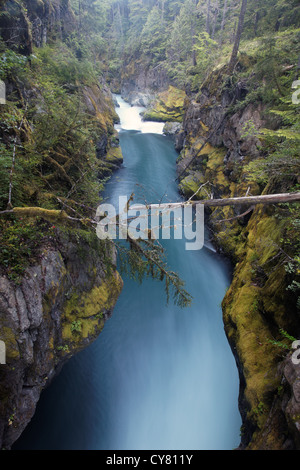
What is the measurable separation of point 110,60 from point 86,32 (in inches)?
837

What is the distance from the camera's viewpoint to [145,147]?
24.7 meters

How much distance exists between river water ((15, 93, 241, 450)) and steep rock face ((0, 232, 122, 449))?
2.16 metres

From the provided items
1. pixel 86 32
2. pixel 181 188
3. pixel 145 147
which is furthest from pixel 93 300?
pixel 86 32

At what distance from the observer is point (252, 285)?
22.1 feet

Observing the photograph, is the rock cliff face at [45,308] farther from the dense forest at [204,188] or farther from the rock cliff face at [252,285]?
the rock cliff face at [252,285]

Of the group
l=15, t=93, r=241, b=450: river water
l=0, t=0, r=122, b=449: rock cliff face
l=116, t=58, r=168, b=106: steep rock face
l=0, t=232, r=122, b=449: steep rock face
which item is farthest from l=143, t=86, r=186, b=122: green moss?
l=0, t=232, r=122, b=449: steep rock face

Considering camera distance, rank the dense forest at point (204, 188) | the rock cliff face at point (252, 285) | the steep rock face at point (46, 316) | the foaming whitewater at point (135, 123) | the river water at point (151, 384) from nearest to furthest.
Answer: the steep rock face at point (46, 316)
the rock cliff face at point (252, 285)
the dense forest at point (204, 188)
the river water at point (151, 384)
the foaming whitewater at point (135, 123)

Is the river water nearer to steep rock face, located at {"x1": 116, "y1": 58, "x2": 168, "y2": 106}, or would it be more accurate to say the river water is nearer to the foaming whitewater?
the foaming whitewater

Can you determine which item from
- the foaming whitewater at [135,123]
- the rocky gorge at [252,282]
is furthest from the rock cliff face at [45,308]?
the foaming whitewater at [135,123]

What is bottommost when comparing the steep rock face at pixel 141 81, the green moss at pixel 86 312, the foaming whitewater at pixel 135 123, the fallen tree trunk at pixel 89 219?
the green moss at pixel 86 312

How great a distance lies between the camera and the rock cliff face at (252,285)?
405 centimetres

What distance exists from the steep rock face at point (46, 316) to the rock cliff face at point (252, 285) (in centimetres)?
364

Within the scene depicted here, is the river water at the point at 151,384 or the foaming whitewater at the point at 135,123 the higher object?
the foaming whitewater at the point at 135,123
